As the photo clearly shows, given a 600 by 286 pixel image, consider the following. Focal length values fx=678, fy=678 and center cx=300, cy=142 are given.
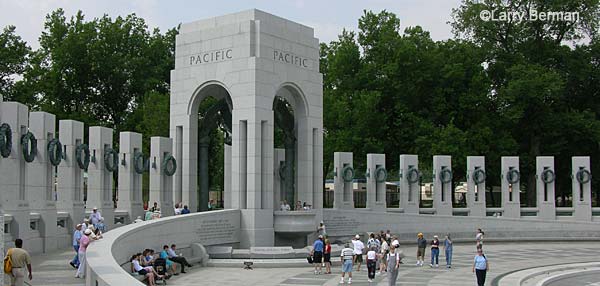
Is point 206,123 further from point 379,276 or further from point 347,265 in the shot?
point 347,265

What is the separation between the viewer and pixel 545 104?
56781mm

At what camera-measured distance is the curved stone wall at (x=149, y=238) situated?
1316 centimetres

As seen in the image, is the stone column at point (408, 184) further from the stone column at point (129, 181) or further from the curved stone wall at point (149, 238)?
the stone column at point (129, 181)

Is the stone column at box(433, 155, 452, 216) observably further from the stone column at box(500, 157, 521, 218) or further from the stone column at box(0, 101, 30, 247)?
the stone column at box(0, 101, 30, 247)

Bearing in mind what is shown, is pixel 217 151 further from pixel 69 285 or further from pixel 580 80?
pixel 69 285

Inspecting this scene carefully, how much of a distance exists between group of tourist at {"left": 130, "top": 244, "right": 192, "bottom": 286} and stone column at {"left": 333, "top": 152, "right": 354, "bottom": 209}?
1641cm

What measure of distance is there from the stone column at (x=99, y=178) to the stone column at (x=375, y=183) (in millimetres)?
17412

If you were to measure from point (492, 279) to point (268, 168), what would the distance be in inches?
515

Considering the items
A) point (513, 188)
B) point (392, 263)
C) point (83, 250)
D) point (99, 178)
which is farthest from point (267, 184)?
point (513, 188)

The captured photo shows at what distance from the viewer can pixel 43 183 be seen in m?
26.4

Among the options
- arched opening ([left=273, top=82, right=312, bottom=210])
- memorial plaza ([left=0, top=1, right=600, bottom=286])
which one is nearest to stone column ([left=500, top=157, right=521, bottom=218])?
memorial plaza ([left=0, top=1, right=600, bottom=286])

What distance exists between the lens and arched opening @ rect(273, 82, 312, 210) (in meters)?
37.8

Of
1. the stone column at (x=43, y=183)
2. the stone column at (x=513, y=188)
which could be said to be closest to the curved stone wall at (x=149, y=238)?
the stone column at (x=43, y=183)

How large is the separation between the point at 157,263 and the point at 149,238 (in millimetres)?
1281
